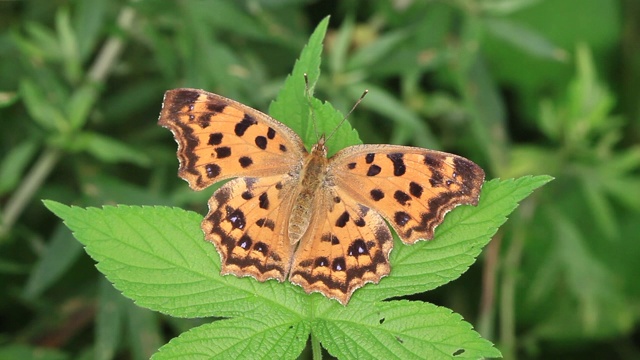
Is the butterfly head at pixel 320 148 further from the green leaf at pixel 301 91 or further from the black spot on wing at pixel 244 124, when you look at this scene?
the black spot on wing at pixel 244 124

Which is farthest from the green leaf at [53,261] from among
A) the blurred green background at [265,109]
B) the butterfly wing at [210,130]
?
the butterfly wing at [210,130]

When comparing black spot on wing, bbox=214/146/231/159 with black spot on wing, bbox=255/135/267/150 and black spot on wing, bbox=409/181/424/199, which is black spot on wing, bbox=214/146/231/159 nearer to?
black spot on wing, bbox=255/135/267/150

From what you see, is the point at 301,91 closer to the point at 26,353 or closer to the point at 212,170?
the point at 212,170

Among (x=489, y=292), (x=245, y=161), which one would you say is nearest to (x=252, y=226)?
(x=245, y=161)

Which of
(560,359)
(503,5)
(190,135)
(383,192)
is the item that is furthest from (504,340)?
(190,135)

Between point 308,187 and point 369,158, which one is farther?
point 308,187

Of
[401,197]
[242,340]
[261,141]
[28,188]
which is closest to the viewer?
[242,340]
